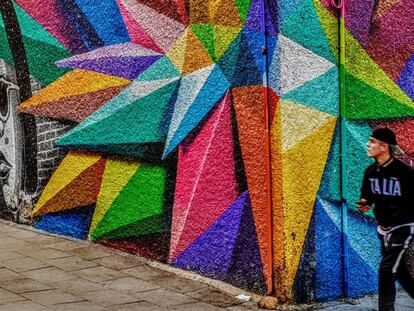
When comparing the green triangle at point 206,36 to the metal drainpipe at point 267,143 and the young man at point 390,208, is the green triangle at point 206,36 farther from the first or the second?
the young man at point 390,208

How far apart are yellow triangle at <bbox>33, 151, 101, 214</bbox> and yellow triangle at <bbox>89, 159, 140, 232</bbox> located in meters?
0.25

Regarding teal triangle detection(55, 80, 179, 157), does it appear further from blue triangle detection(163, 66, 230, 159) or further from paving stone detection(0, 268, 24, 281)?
paving stone detection(0, 268, 24, 281)

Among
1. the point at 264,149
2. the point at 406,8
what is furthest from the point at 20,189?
the point at 406,8

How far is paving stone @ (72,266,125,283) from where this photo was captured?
6812 mm

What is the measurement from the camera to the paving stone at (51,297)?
19.6ft

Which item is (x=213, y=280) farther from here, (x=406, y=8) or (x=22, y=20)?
(x=22, y=20)

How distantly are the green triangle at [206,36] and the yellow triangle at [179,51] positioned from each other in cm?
17

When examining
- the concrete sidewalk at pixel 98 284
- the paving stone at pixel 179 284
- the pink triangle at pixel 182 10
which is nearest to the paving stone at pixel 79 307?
the concrete sidewalk at pixel 98 284

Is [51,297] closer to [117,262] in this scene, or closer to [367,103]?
[117,262]

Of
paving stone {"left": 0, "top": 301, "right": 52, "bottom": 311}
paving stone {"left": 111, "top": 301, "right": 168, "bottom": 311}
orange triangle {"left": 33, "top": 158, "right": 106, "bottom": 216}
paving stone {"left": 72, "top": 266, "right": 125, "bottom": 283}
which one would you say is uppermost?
orange triangle {"left": 33, "top": 158, "right": 106, "bottom": 216}

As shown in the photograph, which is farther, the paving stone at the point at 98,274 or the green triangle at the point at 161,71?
the green triangle at the point at 161,71

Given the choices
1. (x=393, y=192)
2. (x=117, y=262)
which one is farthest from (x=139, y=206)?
(x=393, y=192)

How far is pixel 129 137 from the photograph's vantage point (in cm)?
758

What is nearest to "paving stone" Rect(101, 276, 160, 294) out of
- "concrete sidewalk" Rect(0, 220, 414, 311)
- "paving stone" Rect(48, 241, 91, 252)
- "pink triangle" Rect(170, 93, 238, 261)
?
"concrete sidewalk" Rect(0, 220, 414, 311)
